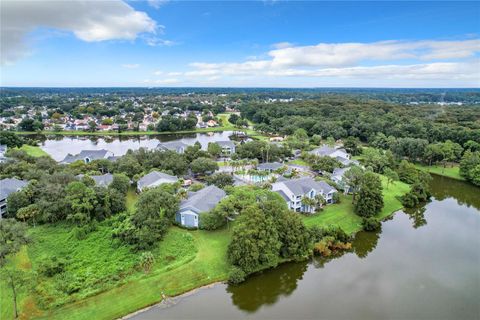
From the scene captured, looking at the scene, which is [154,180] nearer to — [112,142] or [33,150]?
[33,150]

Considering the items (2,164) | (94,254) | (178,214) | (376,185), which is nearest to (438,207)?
(376,185)

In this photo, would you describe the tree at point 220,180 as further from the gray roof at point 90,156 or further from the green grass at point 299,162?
the gray roof at point 90,156

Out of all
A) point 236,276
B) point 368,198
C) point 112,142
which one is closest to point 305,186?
point 368,198

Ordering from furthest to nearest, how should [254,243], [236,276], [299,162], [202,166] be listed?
[299,162]
[202,166]
[254,243]
[236,276]

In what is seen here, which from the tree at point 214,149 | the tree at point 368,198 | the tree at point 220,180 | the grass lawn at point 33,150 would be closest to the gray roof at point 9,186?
the tree at point 220,180

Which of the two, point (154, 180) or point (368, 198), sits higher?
point (154, 180)

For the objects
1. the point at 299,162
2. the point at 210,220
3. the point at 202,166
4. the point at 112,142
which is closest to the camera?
the point at 210,220

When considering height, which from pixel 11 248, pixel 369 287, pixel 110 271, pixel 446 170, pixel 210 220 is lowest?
pixel 369 287
